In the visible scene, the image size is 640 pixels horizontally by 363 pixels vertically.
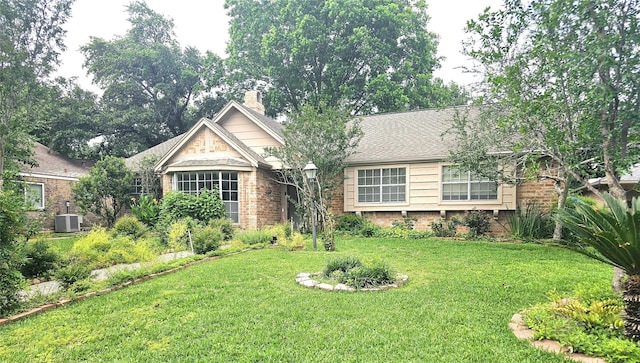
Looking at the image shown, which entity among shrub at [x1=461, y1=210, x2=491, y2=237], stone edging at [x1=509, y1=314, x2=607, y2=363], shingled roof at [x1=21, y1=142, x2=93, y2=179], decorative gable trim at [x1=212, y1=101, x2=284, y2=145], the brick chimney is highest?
the brick chimney

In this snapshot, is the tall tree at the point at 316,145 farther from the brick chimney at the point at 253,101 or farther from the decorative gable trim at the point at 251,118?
the brick chimney at the point at 253,101

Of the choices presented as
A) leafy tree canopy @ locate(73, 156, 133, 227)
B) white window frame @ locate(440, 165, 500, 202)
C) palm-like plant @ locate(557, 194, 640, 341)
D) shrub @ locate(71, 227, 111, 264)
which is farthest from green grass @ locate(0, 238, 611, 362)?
leafy tree canopy @ locate(73, 156, 133, 227)

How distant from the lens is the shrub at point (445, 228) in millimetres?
11669

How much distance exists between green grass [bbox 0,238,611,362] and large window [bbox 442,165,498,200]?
5.41 metres

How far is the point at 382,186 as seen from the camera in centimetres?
1341

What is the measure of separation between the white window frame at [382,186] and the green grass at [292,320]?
6611 millimetres

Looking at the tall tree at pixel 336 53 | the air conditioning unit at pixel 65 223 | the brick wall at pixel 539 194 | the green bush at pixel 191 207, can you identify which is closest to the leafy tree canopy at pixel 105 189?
the air conditioning unit at pixel 65 223

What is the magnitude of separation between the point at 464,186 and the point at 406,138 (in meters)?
3.13

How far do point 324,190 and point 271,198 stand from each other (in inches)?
115

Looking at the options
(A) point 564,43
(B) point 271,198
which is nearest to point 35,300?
(A) point 564,43

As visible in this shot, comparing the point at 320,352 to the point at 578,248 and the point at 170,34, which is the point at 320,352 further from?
the point at 170,34

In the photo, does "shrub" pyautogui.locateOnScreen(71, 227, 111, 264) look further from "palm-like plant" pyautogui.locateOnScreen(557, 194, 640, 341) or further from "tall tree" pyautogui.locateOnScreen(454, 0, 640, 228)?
"tall tree" pyautogui.locateOnScreen(454, 0, 640, 228)

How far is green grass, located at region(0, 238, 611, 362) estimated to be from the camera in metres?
3.21

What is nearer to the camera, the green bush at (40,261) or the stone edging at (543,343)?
the stone edging at (543,343)
